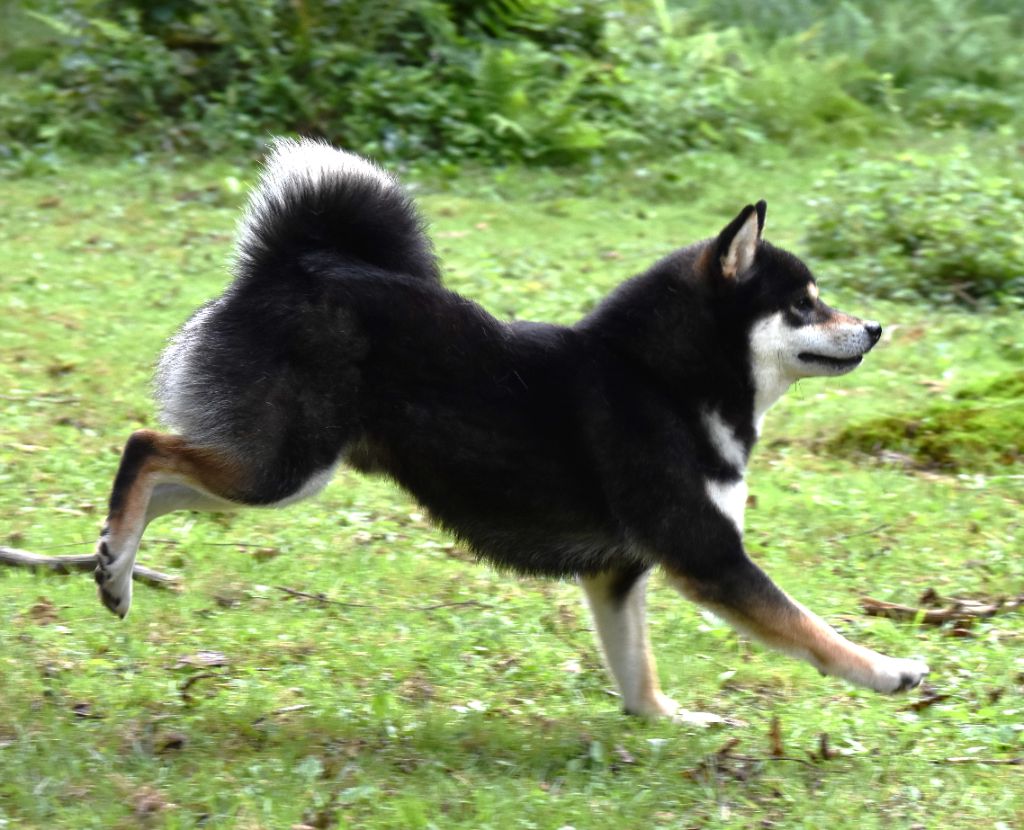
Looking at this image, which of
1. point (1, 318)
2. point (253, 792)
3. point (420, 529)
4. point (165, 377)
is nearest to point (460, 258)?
point (1, 318)

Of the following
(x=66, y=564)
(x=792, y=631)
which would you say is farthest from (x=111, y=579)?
(x=792, y=631)

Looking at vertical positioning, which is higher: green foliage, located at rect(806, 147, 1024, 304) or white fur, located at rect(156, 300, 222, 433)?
white fur, located at rect(156, 300, 222, 433)

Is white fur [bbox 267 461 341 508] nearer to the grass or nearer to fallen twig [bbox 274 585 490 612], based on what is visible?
the grass

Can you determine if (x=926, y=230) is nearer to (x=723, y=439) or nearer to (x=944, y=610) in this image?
(x=944, y=610)

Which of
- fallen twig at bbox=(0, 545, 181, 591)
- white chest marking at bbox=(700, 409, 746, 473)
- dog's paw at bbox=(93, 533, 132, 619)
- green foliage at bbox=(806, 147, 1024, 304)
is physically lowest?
green foliage at bbox=(806, 147, 1024, 304)

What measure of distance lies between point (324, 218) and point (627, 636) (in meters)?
1.78

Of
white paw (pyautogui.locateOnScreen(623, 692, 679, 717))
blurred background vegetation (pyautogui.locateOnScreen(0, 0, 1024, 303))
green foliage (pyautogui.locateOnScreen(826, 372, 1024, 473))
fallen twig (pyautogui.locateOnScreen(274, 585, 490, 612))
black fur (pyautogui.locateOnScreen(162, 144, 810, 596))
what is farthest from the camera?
blurred background vegetation (pyautogui.locateOnScreen(0, 0, 1024, 303))

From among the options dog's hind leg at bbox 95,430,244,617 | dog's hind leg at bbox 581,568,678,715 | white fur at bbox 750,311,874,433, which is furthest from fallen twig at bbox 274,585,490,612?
white fur at bbox 750,311,874,433

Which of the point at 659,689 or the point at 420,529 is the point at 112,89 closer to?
the point at 420,529

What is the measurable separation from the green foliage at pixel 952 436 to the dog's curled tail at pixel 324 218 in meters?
3.74

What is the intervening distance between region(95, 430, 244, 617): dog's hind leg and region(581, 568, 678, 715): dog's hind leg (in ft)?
4.35

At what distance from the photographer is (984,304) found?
10.1 m

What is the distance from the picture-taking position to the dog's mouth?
5008 millimetres

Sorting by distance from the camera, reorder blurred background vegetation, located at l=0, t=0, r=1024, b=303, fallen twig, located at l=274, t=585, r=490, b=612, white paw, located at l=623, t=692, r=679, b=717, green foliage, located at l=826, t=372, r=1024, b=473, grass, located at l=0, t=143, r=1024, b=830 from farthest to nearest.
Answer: blurred background vegetation, located at l=0, t=0, r=1024, b=303 < green foliage, located at l=826, t=372, r=1024, b=473 < fallen twig, located at l=274, t=585, r=490, b=612 < white paw, located at l=623, t=692, r=679, b=717 < grass, located at l=0, t=143, r=1024, b=830
